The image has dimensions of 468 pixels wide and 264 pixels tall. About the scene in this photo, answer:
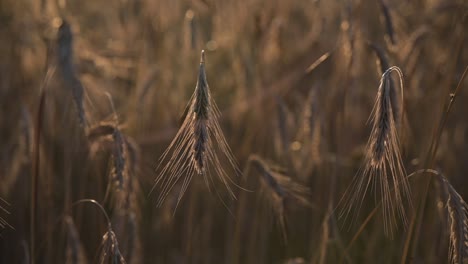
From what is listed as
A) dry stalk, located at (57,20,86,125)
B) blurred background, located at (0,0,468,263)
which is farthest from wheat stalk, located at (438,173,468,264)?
dry stalk, located at (57,20,86,125)

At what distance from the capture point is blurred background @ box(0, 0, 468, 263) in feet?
7.31

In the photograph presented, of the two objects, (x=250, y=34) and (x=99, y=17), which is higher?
(x=99, y=17)

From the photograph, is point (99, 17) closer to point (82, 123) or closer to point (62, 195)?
point (62, 195)

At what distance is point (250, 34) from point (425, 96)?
125 cm

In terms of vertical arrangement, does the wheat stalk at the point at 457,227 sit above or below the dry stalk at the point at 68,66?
below

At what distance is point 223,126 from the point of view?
3648 mm

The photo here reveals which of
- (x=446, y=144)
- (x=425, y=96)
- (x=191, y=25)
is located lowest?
(x=446, y=144)

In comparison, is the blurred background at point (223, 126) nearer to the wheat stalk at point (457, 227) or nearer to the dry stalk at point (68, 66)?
the dry stalk at point (68, 66)

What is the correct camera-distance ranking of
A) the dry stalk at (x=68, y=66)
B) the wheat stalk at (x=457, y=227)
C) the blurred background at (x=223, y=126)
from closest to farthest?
1. the wheat stalk at (x=457, y=227)
2. the dry stalk at (x=68, y=66)
3. the blurred background at (x=223, y=126)

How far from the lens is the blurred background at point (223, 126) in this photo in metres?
2.23

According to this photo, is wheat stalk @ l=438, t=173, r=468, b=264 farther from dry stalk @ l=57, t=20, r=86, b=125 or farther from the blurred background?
dry stalk @ l=57, t=20, r=86, b=125

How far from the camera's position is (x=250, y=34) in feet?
12.9

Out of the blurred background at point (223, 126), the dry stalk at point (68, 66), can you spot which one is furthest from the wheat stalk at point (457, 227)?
the dry stalk at point (68, 66)

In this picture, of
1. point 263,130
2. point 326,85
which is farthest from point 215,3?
point 326,85
